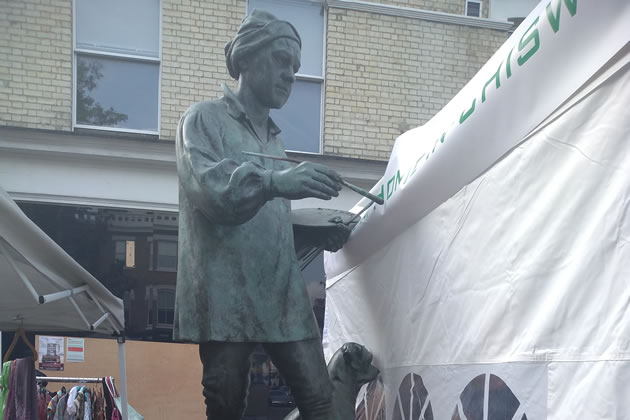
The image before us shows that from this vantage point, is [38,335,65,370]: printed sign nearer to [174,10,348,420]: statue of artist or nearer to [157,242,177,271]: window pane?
[157,242,177,271]: window pane

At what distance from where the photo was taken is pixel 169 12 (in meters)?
9.65

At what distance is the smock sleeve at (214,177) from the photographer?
241 centimetres

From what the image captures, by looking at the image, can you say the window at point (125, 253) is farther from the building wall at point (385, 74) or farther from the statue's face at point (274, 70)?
the statue's face at point (274, 70)

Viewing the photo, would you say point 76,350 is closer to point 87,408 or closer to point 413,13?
point 87,408

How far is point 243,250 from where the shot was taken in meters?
2.64

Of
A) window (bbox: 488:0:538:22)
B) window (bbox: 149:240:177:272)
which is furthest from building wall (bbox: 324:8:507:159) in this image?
window (bbox: 149:240:177:272)

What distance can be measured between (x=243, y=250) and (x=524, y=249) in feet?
3.19

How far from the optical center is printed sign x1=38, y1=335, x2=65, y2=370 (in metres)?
9.22

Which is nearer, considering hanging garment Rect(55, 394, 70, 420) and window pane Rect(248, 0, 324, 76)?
hanging garment Rect(55, 394, 70, 420)

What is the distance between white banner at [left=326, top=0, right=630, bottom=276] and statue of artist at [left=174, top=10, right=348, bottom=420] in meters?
0.40

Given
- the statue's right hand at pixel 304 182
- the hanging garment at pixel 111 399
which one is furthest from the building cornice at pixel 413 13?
the statue's right hand at pixel 304 182

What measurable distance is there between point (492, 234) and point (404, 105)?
8179 millimetres

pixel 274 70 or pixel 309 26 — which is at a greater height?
pixel 309 26

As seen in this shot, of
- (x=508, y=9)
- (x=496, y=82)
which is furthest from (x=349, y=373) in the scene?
(x=508, y=9)
